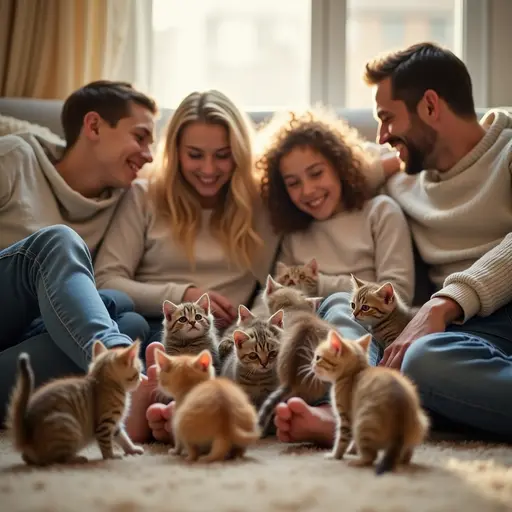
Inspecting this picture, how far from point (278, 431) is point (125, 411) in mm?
357

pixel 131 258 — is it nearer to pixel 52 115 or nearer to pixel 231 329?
pixel 231 329

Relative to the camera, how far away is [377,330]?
211cm

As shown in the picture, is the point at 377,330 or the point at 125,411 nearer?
the point at 125,411

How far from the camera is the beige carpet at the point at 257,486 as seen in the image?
111 centimetres

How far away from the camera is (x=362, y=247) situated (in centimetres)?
243

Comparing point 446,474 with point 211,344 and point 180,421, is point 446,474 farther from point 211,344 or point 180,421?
point 211,344

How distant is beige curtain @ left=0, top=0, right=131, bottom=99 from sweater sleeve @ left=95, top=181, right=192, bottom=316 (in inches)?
31.0

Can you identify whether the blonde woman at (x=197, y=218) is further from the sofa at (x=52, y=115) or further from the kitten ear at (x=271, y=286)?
the sofa at (x=52, y=115)

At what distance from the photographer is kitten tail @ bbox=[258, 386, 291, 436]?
5.74ft

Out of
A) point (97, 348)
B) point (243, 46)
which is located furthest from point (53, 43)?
point (97, 348)

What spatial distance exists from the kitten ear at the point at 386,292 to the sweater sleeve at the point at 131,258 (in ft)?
2.08

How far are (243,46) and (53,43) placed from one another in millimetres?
923

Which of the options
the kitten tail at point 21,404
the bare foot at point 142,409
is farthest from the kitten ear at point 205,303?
the kitten tail at point 21,404

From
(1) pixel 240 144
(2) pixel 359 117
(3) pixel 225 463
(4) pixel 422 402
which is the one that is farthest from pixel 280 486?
(2) pixel 359 117
